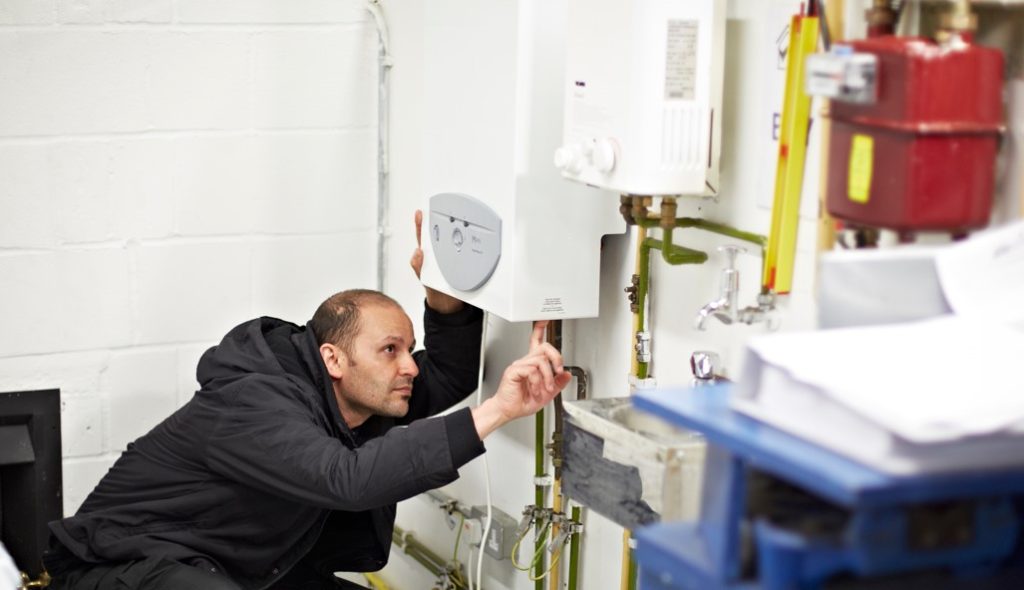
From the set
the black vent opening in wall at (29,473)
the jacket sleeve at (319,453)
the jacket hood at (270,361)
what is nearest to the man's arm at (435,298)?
the jacket hood at (270,361)

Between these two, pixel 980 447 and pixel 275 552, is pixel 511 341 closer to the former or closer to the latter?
pixel 275 552

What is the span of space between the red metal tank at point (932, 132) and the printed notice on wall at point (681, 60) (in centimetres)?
38

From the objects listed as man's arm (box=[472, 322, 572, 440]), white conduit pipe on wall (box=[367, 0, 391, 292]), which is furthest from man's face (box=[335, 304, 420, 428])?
white conduit pipe on wall (box=[367, 0, 391, 292])

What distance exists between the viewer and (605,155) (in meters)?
1.93

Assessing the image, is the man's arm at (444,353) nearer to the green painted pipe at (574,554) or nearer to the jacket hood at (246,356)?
the jacket hood at (246,356)

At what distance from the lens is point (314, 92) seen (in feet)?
9.86

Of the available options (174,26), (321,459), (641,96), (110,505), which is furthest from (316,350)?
(641,96)

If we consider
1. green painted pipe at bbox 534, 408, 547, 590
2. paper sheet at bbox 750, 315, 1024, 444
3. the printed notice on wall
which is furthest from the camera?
green painted pipe at bbox 534, 408, 547, 590

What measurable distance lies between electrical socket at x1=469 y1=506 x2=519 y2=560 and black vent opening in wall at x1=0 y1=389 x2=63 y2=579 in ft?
3.15

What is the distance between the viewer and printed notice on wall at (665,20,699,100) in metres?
1.86

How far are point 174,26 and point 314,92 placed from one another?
342 mm

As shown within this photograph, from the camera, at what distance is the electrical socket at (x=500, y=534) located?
2727 mm

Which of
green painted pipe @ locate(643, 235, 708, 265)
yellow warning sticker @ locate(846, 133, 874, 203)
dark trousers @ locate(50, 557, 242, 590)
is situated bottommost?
dark trousers @ locate(50, 557, 242, 590)

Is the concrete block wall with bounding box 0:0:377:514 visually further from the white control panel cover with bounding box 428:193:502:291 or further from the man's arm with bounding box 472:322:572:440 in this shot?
the man's arm with bounding box 472:322:572:440
